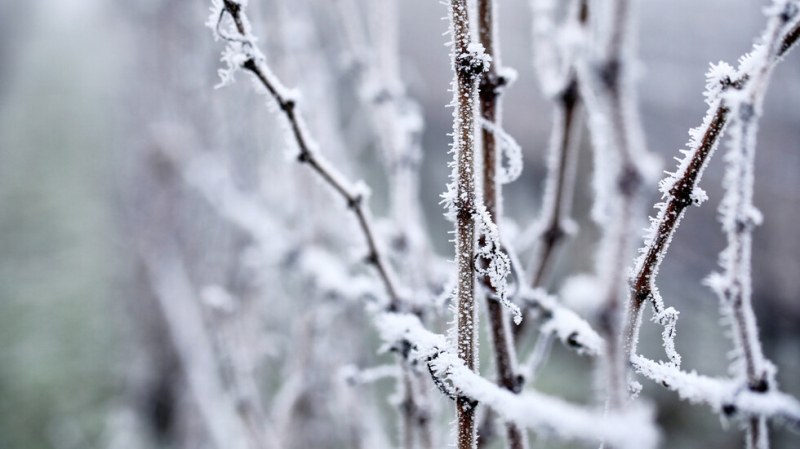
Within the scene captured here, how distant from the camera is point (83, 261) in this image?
719 centimetres

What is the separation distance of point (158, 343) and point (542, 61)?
3.56m

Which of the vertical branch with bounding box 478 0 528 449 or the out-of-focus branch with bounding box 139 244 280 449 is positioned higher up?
the out-of-focus branch with bounding box 139 244 280 449

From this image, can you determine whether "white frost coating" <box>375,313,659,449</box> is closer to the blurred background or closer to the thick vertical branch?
the thick vertical branch

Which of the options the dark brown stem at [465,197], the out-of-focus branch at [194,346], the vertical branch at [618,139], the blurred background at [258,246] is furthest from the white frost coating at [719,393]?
the out-of-focus branch at [194,346]

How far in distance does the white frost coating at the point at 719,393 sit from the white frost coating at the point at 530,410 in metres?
0.06

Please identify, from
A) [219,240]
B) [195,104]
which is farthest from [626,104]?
[195,104]

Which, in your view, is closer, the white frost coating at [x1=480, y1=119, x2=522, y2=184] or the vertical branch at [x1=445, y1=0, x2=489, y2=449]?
the vertical branch at [x1=445, y1=0, x2=489, y2=449]

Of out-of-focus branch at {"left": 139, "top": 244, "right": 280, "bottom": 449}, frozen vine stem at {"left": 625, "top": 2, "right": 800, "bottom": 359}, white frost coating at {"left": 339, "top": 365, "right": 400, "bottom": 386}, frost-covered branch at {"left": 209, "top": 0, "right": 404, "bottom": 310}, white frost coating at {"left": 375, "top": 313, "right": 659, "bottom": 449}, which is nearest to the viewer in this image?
Result: white frost coating at {"left": 375, "top": 313, "right": 659, "bottom": 449}

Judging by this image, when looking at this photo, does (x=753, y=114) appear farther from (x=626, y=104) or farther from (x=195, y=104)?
(x=195, y=104)

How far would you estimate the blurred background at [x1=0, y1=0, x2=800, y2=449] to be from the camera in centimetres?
200

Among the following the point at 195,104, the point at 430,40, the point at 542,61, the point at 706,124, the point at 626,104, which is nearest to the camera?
the point at 706,124

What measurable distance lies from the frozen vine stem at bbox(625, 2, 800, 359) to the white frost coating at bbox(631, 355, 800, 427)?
0.04 meters

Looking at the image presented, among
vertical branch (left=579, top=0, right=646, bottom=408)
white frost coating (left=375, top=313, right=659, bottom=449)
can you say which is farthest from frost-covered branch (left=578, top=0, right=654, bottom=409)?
white frost coating (left=375, top=313, right=659, bottom=449)

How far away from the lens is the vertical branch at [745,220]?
0.72 m
